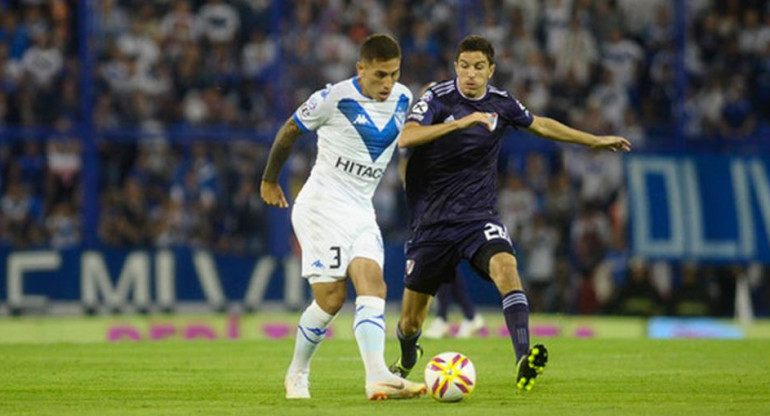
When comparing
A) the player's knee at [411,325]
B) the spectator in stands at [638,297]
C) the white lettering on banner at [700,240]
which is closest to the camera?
the player's knee at [411,325]

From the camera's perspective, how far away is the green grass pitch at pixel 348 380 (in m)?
9.12

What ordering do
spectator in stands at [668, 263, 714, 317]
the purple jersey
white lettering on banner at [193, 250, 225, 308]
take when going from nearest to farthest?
the purple jersey
white lettering on banner at [193, 250, 225, 308]
spectator in stands at [668, 263, 714, 317]

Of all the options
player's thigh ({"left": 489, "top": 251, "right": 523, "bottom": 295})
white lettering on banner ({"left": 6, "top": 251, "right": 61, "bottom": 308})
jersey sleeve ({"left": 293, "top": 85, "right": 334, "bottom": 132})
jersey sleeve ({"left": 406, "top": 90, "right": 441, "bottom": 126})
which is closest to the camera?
jersey sleeve ({"left": 293, "top": 85, "right": 334, "bottom": 132})

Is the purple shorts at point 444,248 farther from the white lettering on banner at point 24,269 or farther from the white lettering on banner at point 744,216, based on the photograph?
the white lettering on banner at point 744,216

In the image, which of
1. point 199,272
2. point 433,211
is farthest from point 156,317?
point 433,211

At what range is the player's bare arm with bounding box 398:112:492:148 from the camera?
973 cm

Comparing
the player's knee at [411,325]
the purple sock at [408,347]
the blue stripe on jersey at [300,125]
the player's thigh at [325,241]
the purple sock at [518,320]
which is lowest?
the purple sock at [408,347]

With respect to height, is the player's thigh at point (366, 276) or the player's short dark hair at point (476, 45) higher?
the player's short dark hair at point (476, 45)

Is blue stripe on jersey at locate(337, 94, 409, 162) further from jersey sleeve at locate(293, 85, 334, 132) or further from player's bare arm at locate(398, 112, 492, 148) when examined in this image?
player's bare arm at locate(398, 112, 492, 148)

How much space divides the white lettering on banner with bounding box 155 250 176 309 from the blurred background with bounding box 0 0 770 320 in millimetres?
33

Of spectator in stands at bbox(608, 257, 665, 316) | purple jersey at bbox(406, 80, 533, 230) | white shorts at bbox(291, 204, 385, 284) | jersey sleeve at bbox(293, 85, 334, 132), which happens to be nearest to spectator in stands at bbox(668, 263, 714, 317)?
spectator in stands at bbox(608, 257, 665, 316)

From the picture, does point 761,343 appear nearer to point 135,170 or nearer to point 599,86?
point 599,86

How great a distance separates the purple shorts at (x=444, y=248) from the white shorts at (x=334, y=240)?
1.23 metres

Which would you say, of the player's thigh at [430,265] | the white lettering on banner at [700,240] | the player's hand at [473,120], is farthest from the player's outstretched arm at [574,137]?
the white lettering on banner at [700,240]
